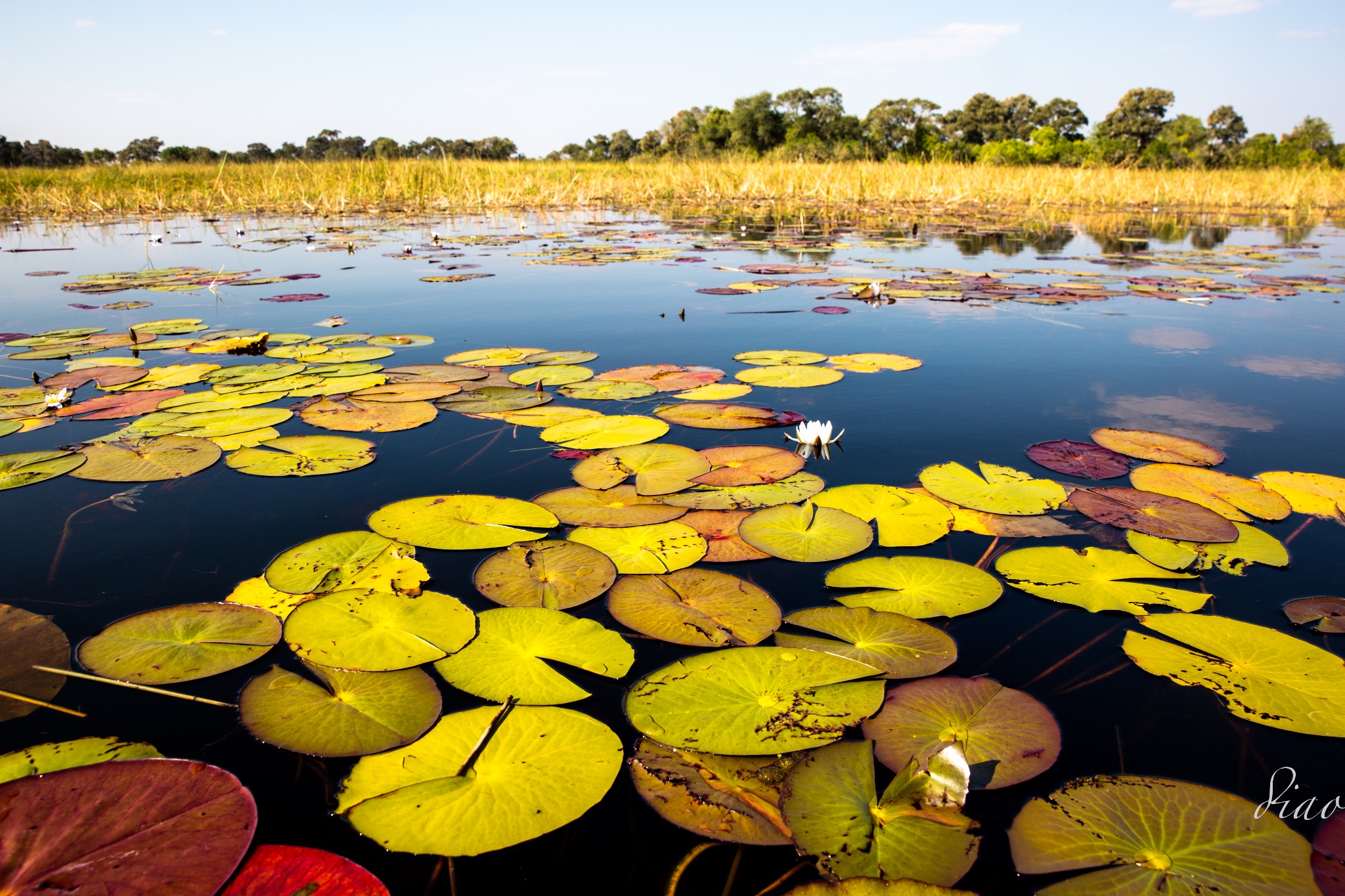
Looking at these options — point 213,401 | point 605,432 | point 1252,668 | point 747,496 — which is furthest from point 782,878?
point 213,401

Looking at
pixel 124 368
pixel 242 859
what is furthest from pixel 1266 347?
pixel 124 368

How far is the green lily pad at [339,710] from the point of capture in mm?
958

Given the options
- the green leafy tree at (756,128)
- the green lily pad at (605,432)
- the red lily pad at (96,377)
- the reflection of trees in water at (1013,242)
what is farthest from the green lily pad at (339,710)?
the green leafy tree at (756,128)

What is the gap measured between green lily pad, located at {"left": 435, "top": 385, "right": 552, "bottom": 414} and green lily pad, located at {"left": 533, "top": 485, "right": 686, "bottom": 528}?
72cm

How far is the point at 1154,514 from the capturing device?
5.28 ft

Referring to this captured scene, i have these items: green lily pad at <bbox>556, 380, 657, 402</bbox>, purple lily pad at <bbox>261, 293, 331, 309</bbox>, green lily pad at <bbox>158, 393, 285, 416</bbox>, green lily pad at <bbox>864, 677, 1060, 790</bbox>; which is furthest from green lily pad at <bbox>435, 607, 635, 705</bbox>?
purple lily pad at <bbox>261, 293, 331, 309</bbox>

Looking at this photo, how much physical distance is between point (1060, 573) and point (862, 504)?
1.47 ft

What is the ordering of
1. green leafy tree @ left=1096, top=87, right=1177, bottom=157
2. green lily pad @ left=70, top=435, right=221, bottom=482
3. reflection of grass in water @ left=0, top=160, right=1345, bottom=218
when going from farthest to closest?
green leafy tree @ left=1096, top=87, right=1177, bottom=157
reflection of grass in water @ left=0, top=160, right=1345, bottom=218
green lily pad @ left=70, top=435, right=221, bottom=482

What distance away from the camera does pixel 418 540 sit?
148 centimetres

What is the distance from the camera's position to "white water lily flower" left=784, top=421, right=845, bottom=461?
1941 millimetres

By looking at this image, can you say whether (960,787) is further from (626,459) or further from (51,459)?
(51,459)

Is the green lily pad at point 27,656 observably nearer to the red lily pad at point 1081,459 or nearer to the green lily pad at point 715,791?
the green lily pad at point 715,791

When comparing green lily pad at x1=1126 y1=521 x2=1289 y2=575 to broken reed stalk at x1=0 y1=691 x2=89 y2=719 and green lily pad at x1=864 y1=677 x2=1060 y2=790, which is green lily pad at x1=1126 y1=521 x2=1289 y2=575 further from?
broken reed stalk at x1=0 y1=691 x2=89 y2=719

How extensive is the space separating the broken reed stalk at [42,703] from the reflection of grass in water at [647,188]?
12.1 meters
